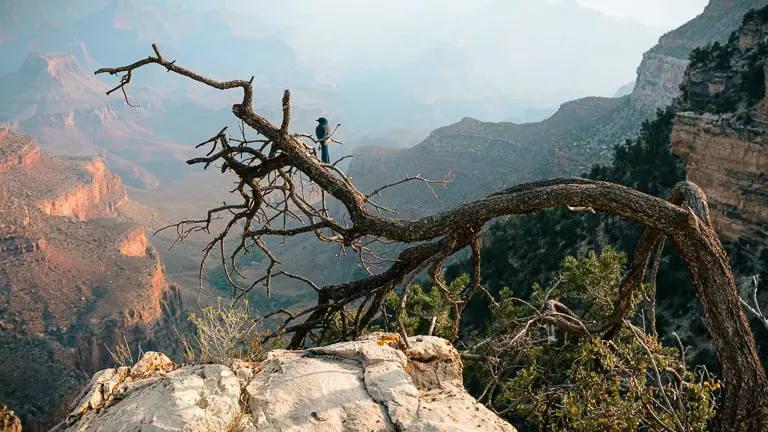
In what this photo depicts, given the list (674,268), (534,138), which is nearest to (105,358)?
(674,268)

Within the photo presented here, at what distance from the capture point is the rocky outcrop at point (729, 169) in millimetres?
14234

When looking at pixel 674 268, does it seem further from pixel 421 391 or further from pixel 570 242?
pixel 421 391

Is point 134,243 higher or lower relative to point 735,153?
lower

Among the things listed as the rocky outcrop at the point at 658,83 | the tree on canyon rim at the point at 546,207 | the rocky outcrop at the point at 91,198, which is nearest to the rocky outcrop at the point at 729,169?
the tree on canyon rim at the point at 546,207

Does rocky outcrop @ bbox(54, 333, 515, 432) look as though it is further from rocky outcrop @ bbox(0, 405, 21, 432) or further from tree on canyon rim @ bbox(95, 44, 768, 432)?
rocky outcrop @ bbox(0, 405, 21, 432)

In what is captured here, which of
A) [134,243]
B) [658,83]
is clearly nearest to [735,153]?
[658,83]

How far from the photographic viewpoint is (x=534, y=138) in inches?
2655

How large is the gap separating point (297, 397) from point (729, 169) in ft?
55.2

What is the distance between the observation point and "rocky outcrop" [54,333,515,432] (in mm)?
3053

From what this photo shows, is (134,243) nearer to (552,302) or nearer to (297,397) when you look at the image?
(552,302)

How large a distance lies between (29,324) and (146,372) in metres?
40.0

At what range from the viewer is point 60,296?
132 feet

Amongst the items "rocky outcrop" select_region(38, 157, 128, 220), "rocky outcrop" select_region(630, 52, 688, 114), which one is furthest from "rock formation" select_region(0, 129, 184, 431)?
"rocky outcrop" select_region(630, 52, 688, 114)

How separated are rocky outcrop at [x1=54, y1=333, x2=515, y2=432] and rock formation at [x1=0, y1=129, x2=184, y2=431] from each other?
24.0 metres
